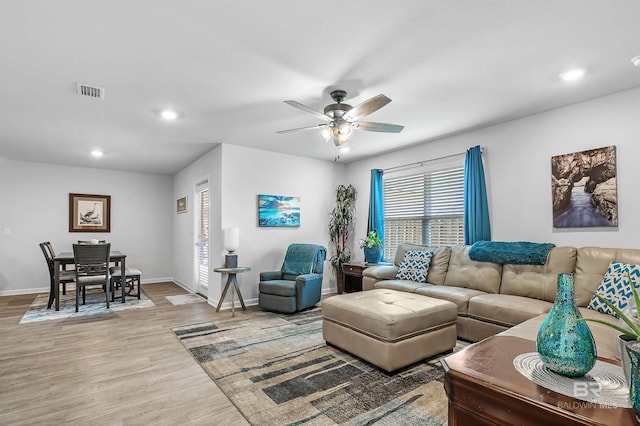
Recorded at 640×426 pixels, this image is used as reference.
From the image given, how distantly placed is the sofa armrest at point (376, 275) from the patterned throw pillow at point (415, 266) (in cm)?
10

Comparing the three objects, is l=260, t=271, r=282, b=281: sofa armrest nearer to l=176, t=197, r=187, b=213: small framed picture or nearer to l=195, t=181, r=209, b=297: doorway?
l=195, t=181, r=209, b=297: doorway

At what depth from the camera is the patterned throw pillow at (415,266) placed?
4.40m

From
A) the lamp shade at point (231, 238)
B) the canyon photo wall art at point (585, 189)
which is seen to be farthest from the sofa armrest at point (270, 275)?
the canyon photo wall art at point (585, 189)

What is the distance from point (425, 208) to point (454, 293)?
1805mm

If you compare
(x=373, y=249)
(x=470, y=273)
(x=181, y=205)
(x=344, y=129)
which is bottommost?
(x=470, y=273)

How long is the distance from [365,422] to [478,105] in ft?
10.7

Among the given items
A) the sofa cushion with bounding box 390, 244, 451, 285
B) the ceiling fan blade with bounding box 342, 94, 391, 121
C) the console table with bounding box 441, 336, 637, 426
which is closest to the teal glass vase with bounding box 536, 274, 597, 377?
the console table with bounding box 441, 336, 637, 426

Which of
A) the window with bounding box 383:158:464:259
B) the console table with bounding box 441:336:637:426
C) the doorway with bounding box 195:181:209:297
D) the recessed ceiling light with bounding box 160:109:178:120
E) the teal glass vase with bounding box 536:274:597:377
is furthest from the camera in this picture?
the doorway with bounding box 195:181:209:297

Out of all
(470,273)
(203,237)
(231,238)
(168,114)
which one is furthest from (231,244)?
(470,273)

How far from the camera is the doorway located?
612 cm

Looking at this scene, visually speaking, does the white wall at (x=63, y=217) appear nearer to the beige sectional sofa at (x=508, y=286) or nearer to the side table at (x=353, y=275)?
the side table at (x=353, y=275)

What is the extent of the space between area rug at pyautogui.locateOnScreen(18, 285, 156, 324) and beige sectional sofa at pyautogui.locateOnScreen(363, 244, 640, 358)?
4.13 meters

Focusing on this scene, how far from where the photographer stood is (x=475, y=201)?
14.1 feet

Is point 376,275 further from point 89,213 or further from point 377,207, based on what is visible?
point 89,213
